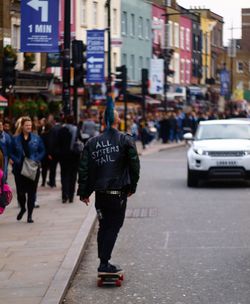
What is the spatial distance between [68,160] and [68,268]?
27.5 feet

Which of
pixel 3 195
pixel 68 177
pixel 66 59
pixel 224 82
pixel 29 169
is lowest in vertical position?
pixel 68 177

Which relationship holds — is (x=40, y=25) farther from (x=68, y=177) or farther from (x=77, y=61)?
(x=68, y=177)

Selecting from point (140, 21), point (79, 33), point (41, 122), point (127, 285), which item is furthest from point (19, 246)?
point (140, 21)

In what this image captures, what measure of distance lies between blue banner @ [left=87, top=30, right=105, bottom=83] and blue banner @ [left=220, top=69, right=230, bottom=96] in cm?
3218

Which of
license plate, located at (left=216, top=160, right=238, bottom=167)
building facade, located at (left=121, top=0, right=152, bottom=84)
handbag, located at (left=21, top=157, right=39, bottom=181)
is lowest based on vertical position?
license plate, located at (left=216, top=160, right=238, bottom=167)

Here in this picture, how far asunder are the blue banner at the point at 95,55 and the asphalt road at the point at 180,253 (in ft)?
40.4

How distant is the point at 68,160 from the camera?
18969 mm

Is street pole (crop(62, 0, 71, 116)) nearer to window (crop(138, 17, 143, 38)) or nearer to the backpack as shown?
the backpack

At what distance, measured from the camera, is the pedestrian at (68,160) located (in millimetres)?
18734

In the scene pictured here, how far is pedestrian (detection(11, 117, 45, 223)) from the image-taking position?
50.2 ft

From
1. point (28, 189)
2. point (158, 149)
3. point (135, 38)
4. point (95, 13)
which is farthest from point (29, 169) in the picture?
point (135, 38)

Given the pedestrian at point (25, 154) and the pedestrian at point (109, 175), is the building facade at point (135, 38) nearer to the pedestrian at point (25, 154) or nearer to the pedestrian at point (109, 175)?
the pedestrian at point (25, 154)

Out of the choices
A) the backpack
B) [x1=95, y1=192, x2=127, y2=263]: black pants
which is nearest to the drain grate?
[x1=95, y1=192, x2=127, y2=263]: black pants

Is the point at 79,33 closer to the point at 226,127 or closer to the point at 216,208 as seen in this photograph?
the point at 226,127
